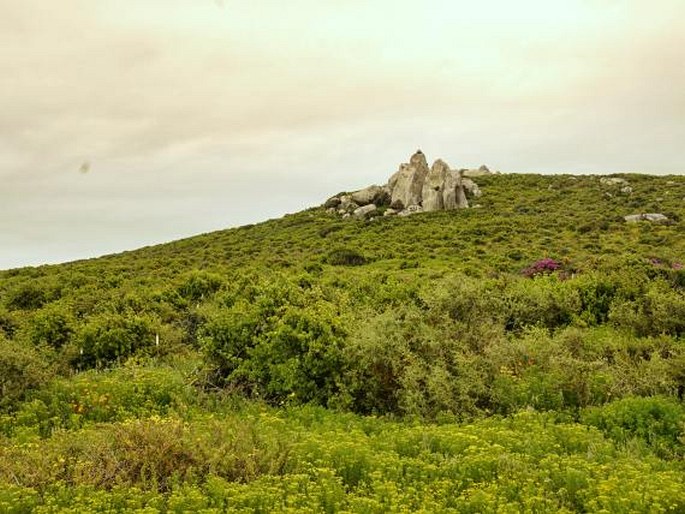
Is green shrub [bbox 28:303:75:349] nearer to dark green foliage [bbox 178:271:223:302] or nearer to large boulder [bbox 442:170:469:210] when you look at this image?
dark green foliage [bbox 178:271:223:302]

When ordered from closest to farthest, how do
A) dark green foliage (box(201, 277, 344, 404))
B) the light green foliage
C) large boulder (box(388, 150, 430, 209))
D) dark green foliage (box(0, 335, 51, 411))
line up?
1. the light green foliage
2. dark green foliage (box(0, 335, 51, 411))
3. dark green foliage (box(201, 277, 344, 404))
4. large boulder (box(388, 150, 430, 209))

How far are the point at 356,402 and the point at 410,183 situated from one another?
56639 mm

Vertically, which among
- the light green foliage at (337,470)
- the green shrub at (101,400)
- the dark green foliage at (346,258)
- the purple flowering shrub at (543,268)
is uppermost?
the dark green foliage at (346,258)

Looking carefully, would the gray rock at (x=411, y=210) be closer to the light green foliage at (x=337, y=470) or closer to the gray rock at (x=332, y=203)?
the gray rock at (x=332, y=203)

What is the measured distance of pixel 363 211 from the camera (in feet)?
215

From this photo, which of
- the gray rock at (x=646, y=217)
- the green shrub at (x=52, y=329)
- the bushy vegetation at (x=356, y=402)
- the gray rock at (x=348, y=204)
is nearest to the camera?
the bushy vegetation at (x=356, y=402)

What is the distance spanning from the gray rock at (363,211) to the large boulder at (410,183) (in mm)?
2038

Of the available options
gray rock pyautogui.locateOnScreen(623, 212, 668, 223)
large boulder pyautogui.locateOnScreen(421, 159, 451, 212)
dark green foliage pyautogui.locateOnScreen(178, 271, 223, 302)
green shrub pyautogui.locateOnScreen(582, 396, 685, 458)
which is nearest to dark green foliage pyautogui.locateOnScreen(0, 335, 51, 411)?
green shrub pyautogui.locateOnScreen(582, 396, 685, 458)

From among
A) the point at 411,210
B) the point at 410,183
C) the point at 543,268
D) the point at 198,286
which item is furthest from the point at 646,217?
the point at 198,286

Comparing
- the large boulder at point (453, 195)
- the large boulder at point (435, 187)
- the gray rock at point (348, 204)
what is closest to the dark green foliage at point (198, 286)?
the large boulder at point (435, 187)

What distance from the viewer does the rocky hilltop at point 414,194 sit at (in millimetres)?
63969

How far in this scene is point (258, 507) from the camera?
6.36 meters

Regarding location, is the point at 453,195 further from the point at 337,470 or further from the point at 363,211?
the point at 337,470

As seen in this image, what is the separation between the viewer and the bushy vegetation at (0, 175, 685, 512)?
6723 millimetres
